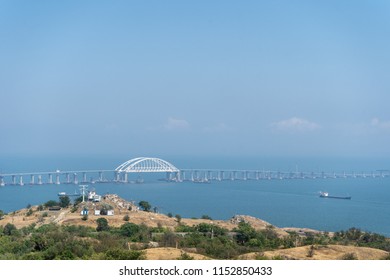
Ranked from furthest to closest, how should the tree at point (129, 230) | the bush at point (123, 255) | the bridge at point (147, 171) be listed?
the bridge at point (147, 171)
the tree at point (129, 230)
the bush at point (123, 255)

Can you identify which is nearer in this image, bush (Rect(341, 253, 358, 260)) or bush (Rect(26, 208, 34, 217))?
bush (Rect(341, 253, 358, 260))

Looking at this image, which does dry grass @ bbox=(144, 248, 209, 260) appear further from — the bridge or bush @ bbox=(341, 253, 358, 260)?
the bridge

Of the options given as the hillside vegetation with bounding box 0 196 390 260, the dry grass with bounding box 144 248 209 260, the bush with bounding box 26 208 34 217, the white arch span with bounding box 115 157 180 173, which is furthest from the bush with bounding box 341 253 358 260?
the white arch span with bounding box 115 157 180 173

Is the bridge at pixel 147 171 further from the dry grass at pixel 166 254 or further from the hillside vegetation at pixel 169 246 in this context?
the dry grass at pixel 166 254

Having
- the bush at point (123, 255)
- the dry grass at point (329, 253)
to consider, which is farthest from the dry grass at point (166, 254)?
the dry grass at point (329, 253)

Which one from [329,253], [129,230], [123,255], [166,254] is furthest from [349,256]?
[129,230]

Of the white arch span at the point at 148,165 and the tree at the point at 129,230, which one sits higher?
the white arch span at the point at 148,165
